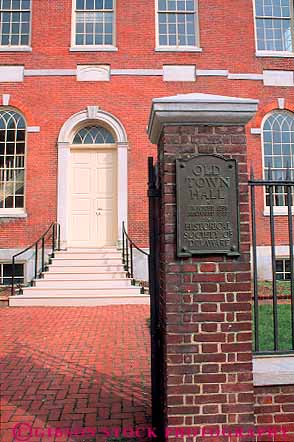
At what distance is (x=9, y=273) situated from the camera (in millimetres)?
11078

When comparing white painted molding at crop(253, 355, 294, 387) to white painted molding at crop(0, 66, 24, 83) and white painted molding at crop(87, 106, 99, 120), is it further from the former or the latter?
white painted molding at crop(0, 66, 24, 83)

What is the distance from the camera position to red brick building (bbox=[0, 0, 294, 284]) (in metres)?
11.3

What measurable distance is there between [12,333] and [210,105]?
5.02 metres

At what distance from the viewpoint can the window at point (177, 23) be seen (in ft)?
39.6

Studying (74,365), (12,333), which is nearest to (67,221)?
(12,333)

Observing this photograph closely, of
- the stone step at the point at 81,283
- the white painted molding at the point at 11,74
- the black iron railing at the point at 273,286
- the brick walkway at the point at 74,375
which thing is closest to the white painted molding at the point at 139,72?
the white painted molding at the point at 11,74

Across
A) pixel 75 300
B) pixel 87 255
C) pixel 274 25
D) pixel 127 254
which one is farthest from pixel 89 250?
pixel 274 25

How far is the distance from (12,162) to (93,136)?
2527 mm

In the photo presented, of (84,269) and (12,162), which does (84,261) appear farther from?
(12,162)

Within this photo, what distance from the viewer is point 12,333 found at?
6156mm

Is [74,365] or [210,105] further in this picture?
[74,365]

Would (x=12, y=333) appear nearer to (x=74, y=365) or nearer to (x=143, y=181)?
(x=74, y=365)

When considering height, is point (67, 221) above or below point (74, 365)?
above

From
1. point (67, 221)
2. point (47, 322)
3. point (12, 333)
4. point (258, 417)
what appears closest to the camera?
point (258, 417)
